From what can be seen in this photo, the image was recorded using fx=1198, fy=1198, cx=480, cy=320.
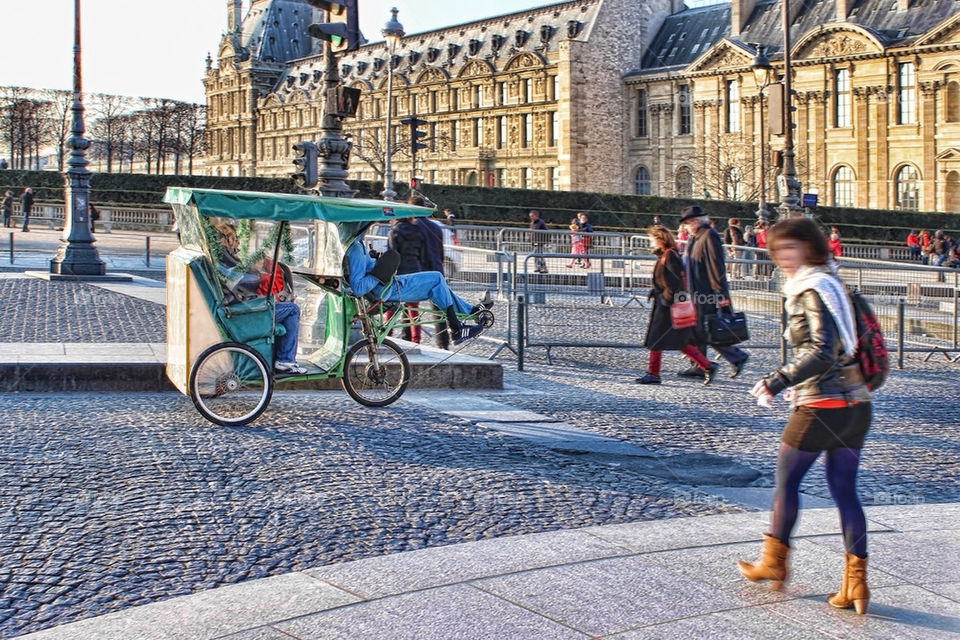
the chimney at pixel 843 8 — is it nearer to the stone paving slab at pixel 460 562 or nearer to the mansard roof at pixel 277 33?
the mansard roof at pixel 277 33

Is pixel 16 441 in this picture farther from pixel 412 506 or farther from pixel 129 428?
pixel 412 506

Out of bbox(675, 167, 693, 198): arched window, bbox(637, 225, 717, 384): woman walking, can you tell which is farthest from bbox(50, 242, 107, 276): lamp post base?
bbox(675, 167, 693, 198): arched window

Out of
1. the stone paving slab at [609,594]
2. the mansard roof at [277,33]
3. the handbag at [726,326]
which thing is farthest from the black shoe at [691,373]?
the mansard roof at [277,33]

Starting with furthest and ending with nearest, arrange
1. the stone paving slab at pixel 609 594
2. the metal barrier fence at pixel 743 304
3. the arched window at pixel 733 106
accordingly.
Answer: the arched window at pixel 733 106
the metal barrier fence at pixel 743 304
the stone paving slab at pixel 609 594

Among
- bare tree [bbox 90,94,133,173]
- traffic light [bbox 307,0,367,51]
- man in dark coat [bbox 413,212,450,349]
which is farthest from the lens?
bare tree [bbox 90,94,133,173]

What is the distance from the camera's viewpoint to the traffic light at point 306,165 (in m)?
14.2

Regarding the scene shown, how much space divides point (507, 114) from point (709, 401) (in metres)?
76.3

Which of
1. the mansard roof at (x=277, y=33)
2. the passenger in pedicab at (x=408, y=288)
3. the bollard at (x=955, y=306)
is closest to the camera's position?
the passenger in pedicab at (x=408, y=288)

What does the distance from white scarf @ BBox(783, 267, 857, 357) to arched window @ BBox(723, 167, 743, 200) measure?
194 ft

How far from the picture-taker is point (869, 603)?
4.85 meters

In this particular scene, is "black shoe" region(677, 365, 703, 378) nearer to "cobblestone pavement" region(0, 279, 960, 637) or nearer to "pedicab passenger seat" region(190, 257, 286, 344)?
"cobblestone pavement" region(0, 279, 960, 637)

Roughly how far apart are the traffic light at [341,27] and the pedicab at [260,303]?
306cm

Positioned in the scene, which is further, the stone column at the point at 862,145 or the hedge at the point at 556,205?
the stone column at the point at 862,145

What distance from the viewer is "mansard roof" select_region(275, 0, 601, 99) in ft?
268
